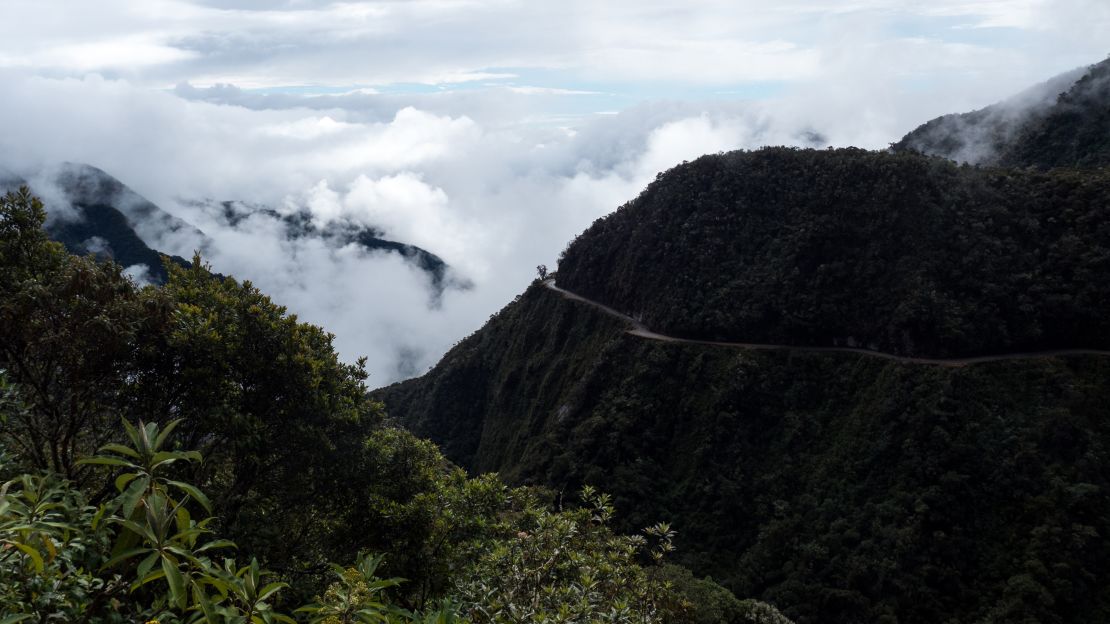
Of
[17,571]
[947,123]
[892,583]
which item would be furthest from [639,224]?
[17,571]

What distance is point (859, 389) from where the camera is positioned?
169 ft

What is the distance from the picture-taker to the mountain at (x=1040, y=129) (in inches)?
2682

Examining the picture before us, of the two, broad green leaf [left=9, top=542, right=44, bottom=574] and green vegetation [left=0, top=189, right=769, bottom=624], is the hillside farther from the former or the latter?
broad green leaf [left=9, top=542, right=44, bottom=574]

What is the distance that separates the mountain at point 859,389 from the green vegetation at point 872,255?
0.18 m

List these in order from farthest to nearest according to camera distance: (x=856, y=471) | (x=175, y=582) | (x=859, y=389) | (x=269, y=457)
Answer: (x=859, y=389), (x=856, y=471), (x=269, y=457), (x=175, y=582)

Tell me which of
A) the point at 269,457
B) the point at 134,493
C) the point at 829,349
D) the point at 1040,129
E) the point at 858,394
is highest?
the point at 1040,129

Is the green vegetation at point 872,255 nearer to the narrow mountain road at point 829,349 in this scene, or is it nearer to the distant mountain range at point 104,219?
the narrow mountain road at point 829,349

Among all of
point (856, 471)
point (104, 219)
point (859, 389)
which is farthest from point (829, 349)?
point (104, 219)

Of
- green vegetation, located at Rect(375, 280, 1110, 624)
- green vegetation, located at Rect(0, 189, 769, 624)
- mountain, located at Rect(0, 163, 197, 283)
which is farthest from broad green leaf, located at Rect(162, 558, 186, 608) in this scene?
mountain, located at Rect(0, 163, 197, 283)

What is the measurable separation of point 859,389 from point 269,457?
1857 inches

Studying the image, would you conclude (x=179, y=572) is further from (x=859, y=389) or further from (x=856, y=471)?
(x=859, y=389)

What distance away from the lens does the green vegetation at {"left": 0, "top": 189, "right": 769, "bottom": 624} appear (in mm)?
10070

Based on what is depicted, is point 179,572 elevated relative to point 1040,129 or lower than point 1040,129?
lower

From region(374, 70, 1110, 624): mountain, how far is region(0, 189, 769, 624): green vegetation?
34.2 metres
